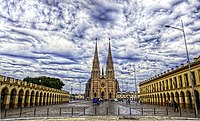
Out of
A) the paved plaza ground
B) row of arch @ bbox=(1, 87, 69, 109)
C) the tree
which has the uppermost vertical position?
the tree

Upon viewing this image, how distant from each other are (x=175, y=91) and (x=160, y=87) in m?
11.0

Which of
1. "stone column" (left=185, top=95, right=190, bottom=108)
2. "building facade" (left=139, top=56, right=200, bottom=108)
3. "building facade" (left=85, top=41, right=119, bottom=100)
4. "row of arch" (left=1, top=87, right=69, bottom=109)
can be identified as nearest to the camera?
"row of arch" (left=1, top=87, right=69, bottom=109)

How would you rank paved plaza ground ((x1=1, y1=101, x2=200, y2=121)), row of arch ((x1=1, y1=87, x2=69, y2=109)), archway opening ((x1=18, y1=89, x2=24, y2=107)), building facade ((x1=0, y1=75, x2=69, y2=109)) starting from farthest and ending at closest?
archway opening ((x1=18, y1=89, x2=24, y2=107)) → row of arch ((x1=1, y1=87, x2=69, y2=109)) → building facade ((x1=0, y1=75, x2=69, y2=109)) → paved plaza ground ((x1=1, y1=101, x2=200, y2=121))

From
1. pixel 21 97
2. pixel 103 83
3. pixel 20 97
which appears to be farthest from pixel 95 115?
pixel 103 83

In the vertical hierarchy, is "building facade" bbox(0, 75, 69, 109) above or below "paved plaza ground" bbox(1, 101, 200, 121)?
above

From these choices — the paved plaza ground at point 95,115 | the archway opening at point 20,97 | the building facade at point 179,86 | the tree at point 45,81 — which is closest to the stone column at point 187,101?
the building facade at point 179,86

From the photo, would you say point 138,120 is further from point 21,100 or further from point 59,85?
point 59,85

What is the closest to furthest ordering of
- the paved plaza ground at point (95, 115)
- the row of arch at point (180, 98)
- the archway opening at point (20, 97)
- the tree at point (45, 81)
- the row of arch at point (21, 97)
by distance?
1. the paved plaza ground at point (95, 115)
2. the row of arch at point (21, 97)
3. the row of arch at point (180, 98)
4. the archway opening at point (20, 97)
5. the tree at point (45, 81)

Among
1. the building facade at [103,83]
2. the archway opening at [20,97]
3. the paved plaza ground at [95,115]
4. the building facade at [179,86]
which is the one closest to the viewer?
the paved plaza ground at [95,115]

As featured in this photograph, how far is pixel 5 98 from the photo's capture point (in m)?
28.1

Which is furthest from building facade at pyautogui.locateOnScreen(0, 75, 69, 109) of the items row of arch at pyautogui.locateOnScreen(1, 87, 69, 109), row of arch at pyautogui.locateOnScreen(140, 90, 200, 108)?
row of arch at pyautogui.locateOnScreen(140, 90, 200, 108)

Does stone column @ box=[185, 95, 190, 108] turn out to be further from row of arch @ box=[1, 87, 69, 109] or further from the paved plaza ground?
row of arch @ box=[1, 87, 69, 109]

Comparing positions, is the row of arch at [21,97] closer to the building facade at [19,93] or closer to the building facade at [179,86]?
the building facade at [19,93]

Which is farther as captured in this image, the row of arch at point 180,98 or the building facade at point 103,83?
the building facade at point 103,83
